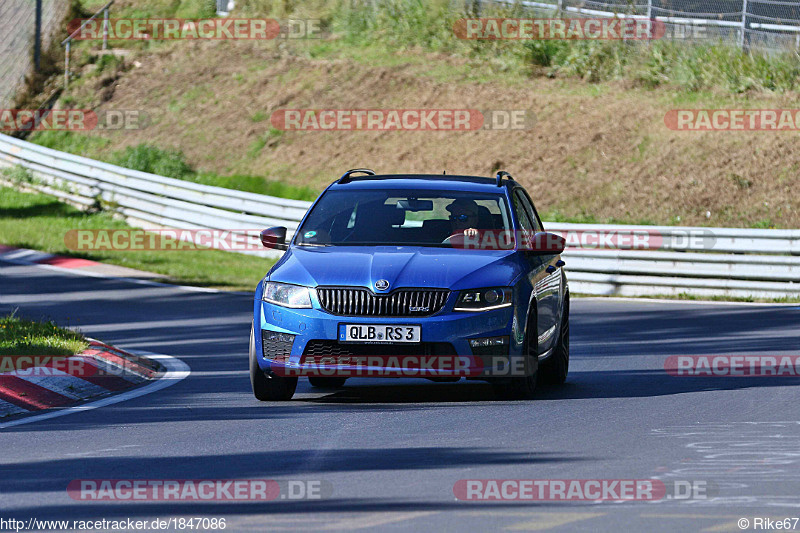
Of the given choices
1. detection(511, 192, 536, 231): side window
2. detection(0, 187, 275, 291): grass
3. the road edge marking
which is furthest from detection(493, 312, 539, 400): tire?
detection(0, 187, 275, 291): grass

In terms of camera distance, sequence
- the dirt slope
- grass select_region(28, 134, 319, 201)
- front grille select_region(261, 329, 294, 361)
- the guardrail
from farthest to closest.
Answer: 1. grass select_region(28, 134, 319, 201)
2. the dirt slope
3. the guardrail
4. front grille select_region(261, 329, 294, 361)

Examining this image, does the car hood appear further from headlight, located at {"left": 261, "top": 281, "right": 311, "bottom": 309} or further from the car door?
the car door

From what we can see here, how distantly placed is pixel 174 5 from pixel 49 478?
34.1 metres

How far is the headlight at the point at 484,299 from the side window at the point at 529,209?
1908 millimetres

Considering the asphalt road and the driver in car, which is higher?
the driver in car

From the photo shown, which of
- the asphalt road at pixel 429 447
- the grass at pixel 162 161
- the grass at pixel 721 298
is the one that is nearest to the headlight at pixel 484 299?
the asphalt road at pixel 429 447

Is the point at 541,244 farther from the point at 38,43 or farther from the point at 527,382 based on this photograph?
the point at 38,43

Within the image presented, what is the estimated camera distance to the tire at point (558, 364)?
11.1 m

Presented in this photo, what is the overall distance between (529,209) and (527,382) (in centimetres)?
216

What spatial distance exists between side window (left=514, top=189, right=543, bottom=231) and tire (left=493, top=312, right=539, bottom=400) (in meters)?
1.70

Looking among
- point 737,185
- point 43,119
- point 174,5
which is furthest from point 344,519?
point 174,5

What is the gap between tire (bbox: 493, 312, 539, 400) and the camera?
387 inches

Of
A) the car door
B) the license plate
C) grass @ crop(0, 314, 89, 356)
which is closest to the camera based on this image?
the license plate

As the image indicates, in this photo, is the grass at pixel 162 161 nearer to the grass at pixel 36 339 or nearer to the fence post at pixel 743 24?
the fence post at pixel 743 24
